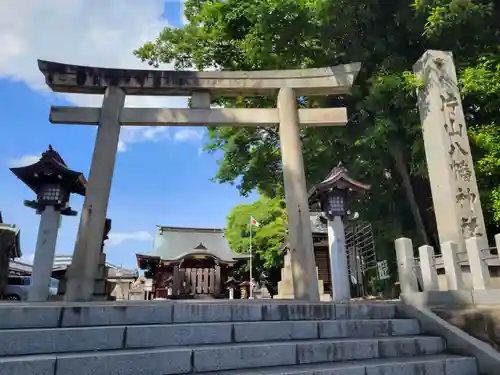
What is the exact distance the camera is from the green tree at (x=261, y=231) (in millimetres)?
18905

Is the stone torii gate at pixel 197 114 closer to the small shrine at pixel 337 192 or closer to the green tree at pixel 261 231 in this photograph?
the small shrine at pixel 337 192

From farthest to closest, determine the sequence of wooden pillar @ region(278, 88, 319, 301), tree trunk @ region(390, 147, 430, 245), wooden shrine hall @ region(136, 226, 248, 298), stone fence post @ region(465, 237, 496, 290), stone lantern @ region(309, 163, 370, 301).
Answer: wooden shrine hall @ region(136, 226, 248, 298), tree trunk @ region(390, 147, 430, 245), stone lantern @ region(309, 163, 370, 301), wooden pillar @ region(278, 88, 319, 301), stone fence post @ region(465, 237, 496, 290)

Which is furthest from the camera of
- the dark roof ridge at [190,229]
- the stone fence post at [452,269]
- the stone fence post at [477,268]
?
the dark roof ridge at [190,229]

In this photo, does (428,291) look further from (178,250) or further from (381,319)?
(178,250)

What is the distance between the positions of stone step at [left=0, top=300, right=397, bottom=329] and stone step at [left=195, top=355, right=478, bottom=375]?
82 centimetres

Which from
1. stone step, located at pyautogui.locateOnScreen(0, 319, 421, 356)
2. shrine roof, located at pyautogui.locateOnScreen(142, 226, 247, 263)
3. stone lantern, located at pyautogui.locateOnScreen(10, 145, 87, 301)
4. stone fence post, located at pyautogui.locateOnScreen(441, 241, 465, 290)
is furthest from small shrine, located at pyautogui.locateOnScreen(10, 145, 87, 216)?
shrine roof, located at pyautogui.locateOnScreen(142, 226, 247, 263)

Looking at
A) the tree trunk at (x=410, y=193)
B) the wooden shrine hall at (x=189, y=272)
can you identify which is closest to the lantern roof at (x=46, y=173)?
the wooden shrine hall at (x=189, y=272)

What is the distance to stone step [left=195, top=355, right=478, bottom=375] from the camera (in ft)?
9.87

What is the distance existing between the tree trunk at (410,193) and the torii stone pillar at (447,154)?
6.43 feet

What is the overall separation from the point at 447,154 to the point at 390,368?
22.1 feet

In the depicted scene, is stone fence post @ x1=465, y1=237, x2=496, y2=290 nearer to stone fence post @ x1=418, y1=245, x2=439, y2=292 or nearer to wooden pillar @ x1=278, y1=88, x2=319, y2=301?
stone fence post @ x1=418, y1=245, x2=439, y2=292

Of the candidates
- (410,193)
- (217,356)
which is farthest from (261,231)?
(217,356)

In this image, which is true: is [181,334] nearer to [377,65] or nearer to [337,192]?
[337,192]

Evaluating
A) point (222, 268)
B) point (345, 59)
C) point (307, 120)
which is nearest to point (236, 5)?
point (345, 59)
